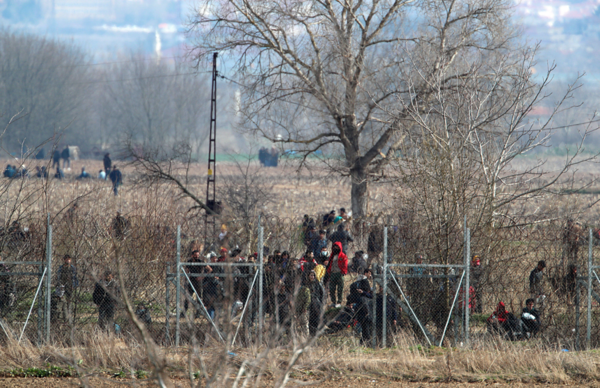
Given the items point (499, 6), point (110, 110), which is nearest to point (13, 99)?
point (110, 110)

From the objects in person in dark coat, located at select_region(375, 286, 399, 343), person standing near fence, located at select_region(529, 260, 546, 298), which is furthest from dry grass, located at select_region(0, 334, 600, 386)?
person standing near fence, located at select_region(529, 260, 546, 298)

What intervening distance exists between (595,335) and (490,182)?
3638mm

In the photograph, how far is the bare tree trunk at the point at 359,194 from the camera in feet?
81.5

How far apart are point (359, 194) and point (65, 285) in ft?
52.2

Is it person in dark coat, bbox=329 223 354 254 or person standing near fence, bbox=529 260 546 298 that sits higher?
person in dark coat, bbox=329 223 354 254

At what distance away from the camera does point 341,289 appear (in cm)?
1274

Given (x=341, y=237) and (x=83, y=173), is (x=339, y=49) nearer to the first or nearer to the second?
(x=341, y=237)

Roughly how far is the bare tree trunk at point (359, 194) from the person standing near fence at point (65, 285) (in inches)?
591

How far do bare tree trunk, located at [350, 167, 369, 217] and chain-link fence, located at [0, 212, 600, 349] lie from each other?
37.3 feet

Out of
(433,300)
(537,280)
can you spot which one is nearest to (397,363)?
(433,300)

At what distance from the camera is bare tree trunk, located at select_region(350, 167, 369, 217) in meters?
24.8

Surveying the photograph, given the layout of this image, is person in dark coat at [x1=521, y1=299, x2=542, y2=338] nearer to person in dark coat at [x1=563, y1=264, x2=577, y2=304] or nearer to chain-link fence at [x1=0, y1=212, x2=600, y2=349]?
chain-link fence at [x1=0, y1=212, x2=600, y2=349]

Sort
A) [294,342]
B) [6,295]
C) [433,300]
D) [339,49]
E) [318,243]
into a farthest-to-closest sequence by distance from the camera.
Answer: [339,49] < [318,243] < [433,300] < [6,295] < [294,342]

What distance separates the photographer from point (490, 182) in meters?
12.7
